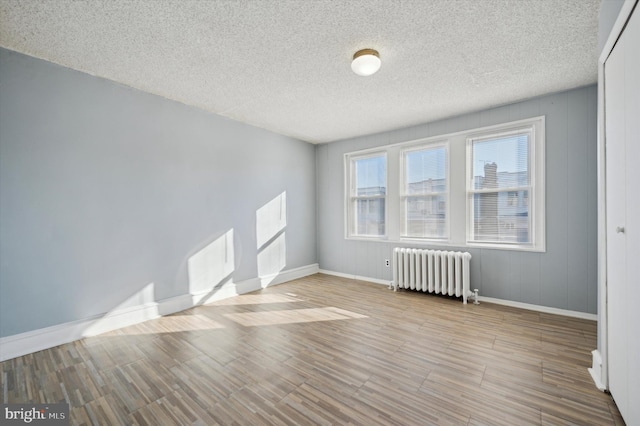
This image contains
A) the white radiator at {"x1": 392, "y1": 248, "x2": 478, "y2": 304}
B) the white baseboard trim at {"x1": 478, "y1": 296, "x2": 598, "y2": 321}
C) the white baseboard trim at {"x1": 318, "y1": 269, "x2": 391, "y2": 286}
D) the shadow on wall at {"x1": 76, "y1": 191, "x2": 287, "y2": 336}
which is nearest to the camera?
the shadow on wall at {"x1": 76, "y1": 191, "x2": 287, "y2": 336}

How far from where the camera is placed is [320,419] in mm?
1662

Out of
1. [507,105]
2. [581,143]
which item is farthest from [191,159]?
[581,143]

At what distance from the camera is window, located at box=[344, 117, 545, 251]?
3609 mm

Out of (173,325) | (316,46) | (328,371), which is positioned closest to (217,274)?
(173,325)

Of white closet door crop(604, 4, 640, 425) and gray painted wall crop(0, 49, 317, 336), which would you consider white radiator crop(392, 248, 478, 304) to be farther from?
gray painted wall crop(0, 49, 317, 336)

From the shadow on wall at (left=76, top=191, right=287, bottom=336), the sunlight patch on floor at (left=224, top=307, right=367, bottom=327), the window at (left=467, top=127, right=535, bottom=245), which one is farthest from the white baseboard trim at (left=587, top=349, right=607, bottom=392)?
the shadow on wall at (left=76, top=191, right=287, bottom=336)

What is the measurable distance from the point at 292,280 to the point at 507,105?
14.5 ft

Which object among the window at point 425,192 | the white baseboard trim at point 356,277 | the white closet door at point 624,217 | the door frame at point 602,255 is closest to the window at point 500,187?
the window at point 425,192

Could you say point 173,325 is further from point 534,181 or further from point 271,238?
point 534,181

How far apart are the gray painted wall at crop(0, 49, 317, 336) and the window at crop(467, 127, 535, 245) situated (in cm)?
359

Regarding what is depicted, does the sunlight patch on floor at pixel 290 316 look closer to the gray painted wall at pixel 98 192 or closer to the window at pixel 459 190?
the gray painted wall at pixel 98 192

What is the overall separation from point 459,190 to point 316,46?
2952 millimetres

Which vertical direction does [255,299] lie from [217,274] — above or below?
below

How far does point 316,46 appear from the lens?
239 cm
